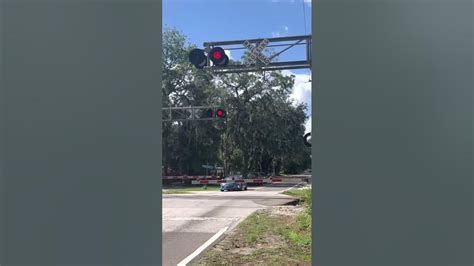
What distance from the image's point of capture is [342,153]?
248cm

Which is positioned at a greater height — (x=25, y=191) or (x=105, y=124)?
(x=105, y=124)

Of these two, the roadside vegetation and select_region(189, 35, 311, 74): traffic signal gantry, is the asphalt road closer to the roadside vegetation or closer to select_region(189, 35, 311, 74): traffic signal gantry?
the roadside vegetation

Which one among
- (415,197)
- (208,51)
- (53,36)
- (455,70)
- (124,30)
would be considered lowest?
(415,197)

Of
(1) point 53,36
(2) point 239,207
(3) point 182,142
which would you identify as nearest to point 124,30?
(1) point 53,36

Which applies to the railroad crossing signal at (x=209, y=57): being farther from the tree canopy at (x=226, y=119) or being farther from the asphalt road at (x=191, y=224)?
the tree canopy at (x=226, y=119)

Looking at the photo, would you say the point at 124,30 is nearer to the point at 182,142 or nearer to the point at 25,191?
the point at 25,191

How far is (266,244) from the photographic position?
22.3 feet

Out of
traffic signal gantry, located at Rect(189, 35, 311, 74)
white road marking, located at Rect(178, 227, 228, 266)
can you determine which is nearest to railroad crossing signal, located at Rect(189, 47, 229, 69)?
traffic signal gantry, located at Rect(189, 35, 311, 74)

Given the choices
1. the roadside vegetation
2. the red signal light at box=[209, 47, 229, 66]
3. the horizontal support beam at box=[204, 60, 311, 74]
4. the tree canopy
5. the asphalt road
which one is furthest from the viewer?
the tree canopy

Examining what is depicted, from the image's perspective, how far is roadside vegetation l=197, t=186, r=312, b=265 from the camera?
18.9 feet

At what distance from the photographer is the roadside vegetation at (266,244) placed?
5.75 metres

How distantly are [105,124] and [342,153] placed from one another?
152 centimetres

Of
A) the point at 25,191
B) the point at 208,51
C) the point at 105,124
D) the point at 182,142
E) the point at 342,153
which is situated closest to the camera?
the point at 25,191

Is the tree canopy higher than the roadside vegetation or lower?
higher
